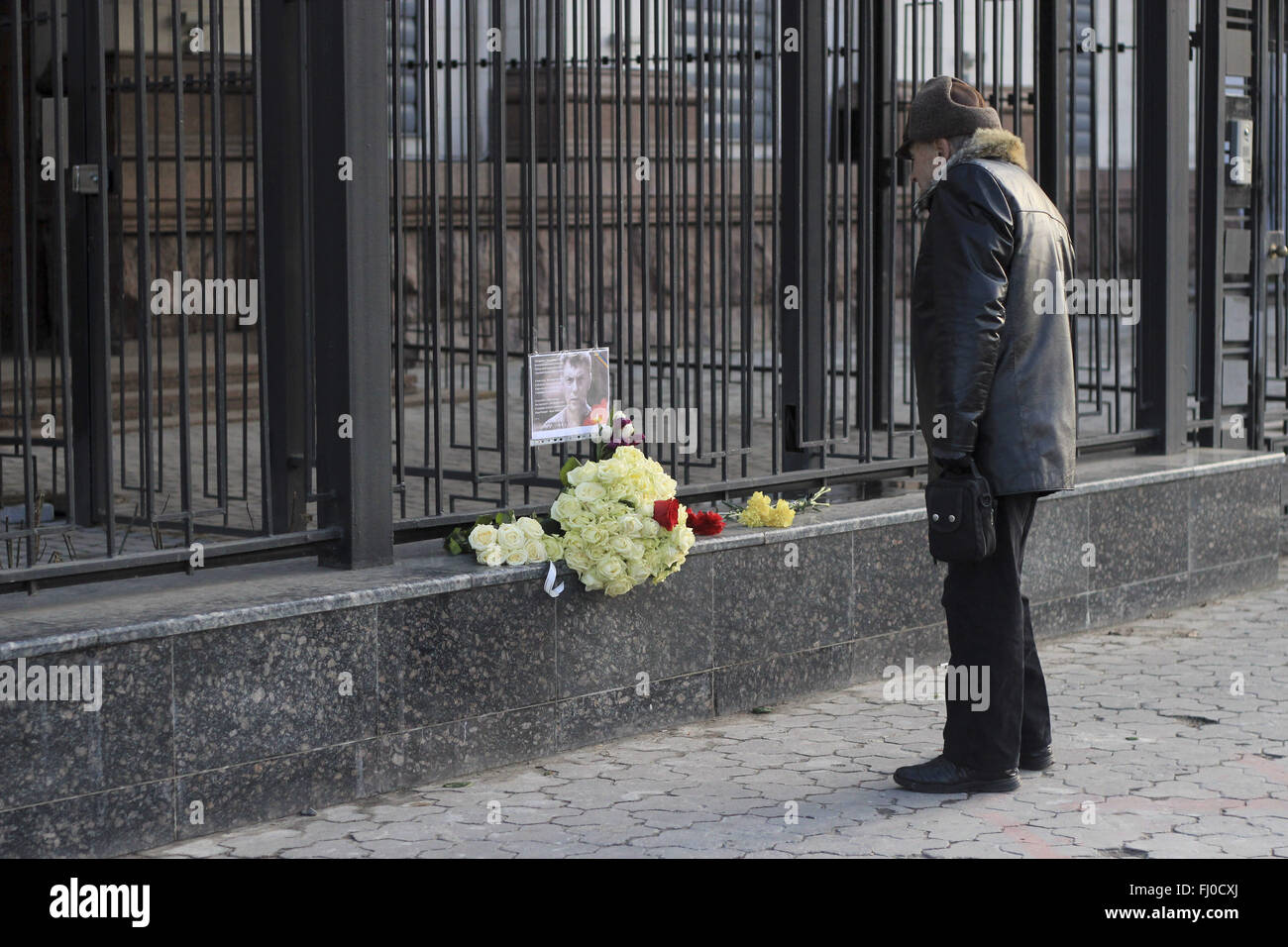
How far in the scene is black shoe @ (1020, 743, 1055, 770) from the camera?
221 inches

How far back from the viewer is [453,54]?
1535 centimetres

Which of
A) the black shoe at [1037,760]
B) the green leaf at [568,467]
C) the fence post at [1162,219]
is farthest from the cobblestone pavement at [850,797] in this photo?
the fence post at [1162,219]

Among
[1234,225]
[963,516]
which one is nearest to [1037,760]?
[963,516]

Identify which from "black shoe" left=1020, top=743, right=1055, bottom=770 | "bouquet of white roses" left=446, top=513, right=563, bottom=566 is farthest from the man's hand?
"bouquet of white roses" left=446, top=513, right=563, bottom=566

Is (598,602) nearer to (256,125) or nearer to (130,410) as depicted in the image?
(256,125)

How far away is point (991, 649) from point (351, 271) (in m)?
2.20

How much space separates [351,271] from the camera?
18.0ft

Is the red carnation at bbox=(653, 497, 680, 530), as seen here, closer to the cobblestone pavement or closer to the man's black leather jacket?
the cobblestone pavement

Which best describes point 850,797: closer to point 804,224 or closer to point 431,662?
point 431,662

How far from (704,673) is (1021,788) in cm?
120

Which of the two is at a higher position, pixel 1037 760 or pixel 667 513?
pixel 667 513

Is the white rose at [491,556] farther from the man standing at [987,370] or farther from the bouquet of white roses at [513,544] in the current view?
the man standing at [987,370]

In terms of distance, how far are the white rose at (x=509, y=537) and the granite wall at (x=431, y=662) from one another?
93mm

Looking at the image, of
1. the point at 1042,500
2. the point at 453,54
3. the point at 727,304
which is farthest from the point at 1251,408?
the point at 453,54
